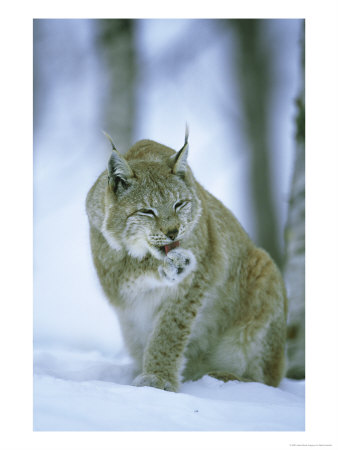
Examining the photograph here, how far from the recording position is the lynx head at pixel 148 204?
11.8 feet

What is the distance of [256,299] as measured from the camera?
14.3ft

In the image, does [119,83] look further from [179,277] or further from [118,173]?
[179,277]

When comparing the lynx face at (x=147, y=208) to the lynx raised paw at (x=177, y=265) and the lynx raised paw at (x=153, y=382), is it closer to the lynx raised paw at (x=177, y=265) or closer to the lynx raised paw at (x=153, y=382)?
the lynx raised paw at (x=177, y=265)

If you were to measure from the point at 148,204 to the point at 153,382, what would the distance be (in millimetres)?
1248

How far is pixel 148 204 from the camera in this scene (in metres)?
3.63

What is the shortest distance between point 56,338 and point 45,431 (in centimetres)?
203

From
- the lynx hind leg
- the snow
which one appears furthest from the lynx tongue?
the lynx hind leg

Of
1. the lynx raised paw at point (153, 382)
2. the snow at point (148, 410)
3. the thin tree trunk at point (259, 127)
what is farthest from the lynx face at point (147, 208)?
the thin tree trunk at point (259, 127)

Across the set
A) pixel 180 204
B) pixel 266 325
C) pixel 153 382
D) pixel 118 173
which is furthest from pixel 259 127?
pixel 153 382

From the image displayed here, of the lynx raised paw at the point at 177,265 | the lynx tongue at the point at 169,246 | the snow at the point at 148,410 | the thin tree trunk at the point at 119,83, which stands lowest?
the snow at the point at 148,410

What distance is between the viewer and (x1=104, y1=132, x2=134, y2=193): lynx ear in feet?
11.9
